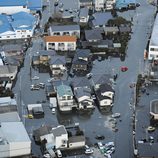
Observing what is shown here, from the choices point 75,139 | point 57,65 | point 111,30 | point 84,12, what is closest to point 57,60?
point 57,65

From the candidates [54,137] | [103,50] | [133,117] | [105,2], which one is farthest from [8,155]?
[105,2]

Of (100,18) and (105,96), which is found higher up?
(100,18)

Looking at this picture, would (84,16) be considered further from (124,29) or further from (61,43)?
(61,43)

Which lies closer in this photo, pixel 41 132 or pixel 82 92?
pixel 41 132

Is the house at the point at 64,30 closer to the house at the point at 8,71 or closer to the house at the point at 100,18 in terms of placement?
the house at the point at 100,18

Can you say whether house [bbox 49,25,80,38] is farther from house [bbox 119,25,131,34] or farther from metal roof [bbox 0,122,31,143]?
metal roof [bbox 0,122,31,143]

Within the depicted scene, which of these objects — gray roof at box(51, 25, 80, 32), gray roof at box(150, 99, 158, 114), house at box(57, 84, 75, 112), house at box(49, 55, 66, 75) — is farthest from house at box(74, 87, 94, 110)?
gray roof at box(51, 25, 80, 32)
